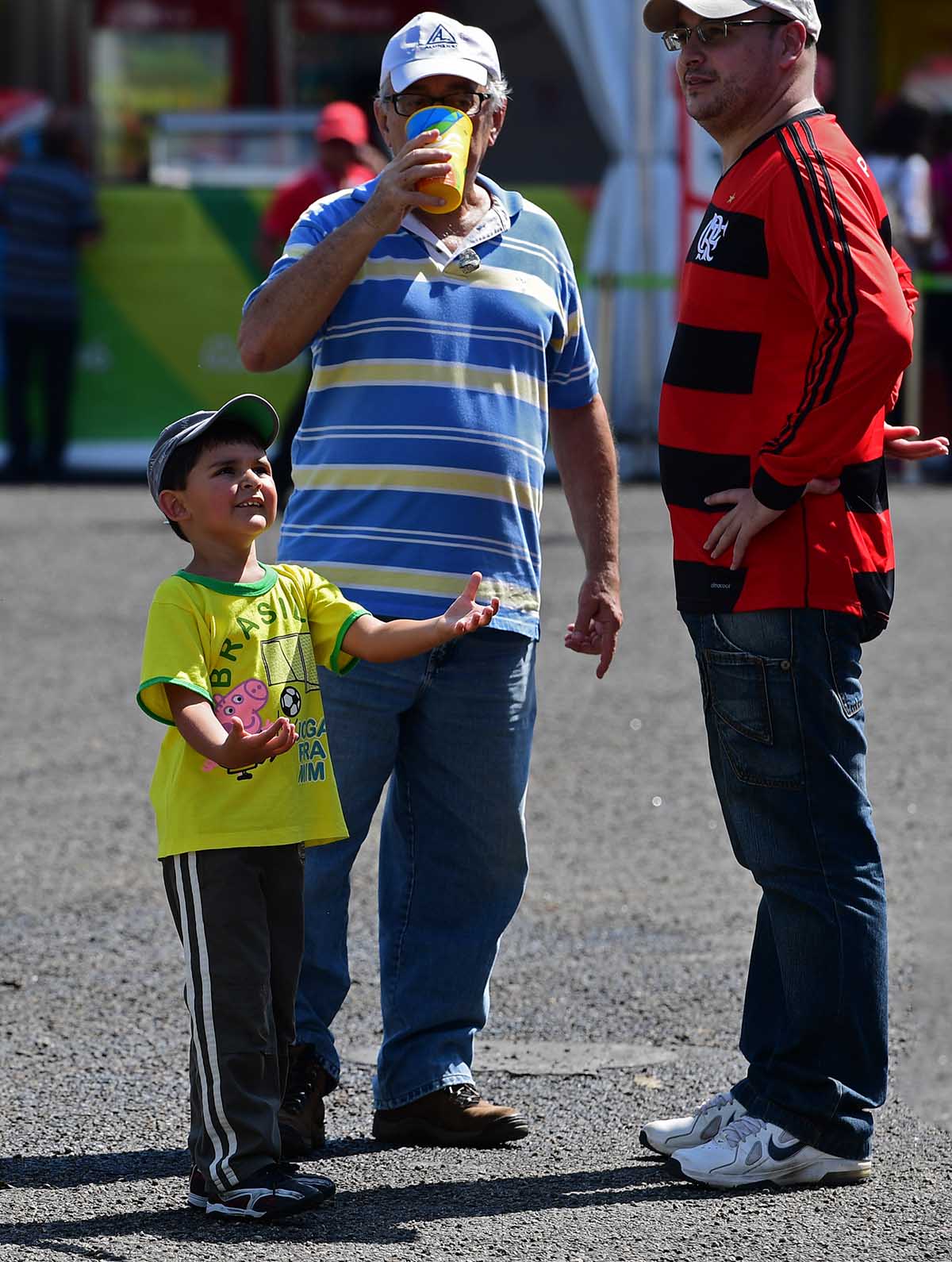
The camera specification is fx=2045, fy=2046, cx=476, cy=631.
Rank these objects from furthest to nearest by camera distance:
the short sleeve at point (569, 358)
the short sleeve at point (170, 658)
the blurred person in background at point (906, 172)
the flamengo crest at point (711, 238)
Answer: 1. the blurred person in background at point (906, 172)
2. the short sleeve at point (569, 358)
3. the flamengo crest at point (711, 238)
4. the short sleeve at point (170, 658)

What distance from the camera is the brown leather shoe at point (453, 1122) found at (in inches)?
152

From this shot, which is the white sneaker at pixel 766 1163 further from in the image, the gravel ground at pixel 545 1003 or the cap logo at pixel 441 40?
the cap logo at pixel 441 40

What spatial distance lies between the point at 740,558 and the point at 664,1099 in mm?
1224

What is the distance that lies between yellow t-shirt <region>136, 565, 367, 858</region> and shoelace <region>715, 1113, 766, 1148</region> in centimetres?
90

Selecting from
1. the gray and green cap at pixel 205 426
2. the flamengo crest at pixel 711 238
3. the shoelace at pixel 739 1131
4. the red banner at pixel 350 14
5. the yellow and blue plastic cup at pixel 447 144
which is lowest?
the shoelace at pixel 739 1131

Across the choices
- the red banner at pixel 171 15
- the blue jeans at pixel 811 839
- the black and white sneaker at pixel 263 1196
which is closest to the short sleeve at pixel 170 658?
the black and white sneaker at pixel 263 1196

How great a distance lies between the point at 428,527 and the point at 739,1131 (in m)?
1.23

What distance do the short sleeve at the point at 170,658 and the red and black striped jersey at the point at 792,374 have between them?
88cm

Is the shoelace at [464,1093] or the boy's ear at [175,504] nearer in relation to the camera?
the boy's ear at [175,504]

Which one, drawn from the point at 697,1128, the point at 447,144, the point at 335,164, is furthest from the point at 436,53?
the point at 335,164

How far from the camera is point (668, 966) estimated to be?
4.94 m

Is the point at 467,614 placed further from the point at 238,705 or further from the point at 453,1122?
the point at 453,1122

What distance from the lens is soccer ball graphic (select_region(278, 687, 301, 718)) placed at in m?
3.44

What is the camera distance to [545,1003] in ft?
15.4
